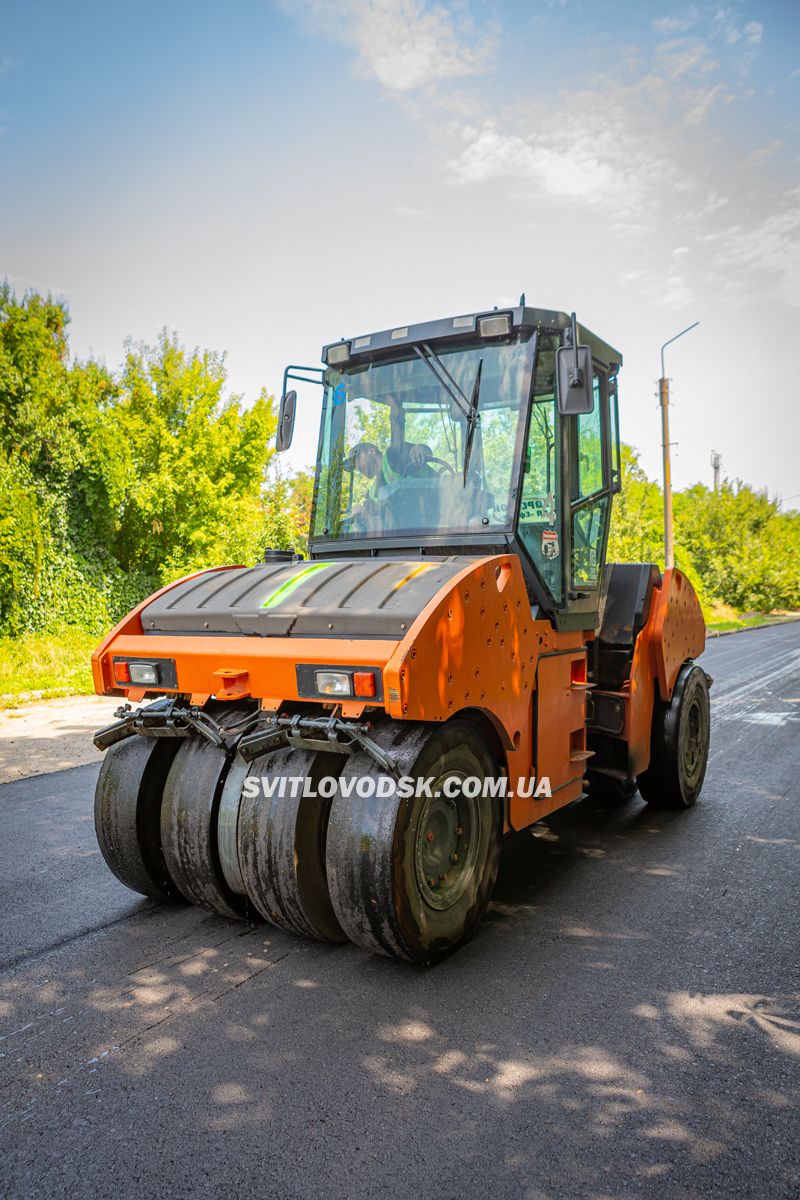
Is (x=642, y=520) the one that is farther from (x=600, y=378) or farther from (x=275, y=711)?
(x=275, y=711)

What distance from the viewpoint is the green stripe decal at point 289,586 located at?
4.01 m

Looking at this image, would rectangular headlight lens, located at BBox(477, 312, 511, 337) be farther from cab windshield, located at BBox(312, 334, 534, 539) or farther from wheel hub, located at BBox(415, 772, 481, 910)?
wheel hub, located at BBox(415, 772, 481, 910)

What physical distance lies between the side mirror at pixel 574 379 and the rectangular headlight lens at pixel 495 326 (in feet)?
1.35

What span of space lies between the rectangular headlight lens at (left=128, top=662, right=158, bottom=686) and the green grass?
781cm

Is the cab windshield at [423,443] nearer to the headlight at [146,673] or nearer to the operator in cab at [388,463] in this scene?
the operator in cab at [388,463]

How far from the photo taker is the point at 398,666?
3.28m

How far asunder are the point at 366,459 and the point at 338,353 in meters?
0.67

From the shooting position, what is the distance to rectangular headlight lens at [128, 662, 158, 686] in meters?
4.11

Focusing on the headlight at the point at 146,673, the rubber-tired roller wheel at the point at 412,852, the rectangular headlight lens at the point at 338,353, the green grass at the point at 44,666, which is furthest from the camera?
the green grass at the point at 44,666

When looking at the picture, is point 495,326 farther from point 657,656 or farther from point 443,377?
point 657,656

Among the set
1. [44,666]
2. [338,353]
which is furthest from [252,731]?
[44,666]

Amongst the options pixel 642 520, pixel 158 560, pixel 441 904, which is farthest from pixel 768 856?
pixel 642 520

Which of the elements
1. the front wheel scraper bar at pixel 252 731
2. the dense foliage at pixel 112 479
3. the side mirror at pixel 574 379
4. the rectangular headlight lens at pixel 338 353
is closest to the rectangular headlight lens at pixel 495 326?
the side mirror at pixel 574 379

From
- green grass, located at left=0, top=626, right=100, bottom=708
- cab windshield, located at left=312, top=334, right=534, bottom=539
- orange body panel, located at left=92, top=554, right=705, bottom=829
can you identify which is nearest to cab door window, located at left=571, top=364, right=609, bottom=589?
orange body panel, located at left=92, top=554, right=705, bottom=829
